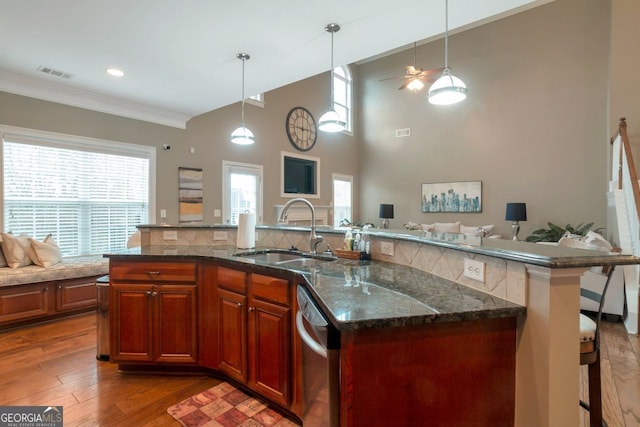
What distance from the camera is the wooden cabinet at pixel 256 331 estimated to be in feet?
5.74

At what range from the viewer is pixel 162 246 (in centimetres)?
277

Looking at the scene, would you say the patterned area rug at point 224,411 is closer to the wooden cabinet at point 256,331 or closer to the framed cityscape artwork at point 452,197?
the wooden cabinet at point 256,331

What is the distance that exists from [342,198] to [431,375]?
23.1 ft

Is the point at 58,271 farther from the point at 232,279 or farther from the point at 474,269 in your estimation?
the point at 474,269

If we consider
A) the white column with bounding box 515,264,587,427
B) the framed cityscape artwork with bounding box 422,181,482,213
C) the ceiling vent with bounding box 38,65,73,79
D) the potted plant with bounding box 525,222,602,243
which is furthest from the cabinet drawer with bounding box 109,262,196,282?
the framed cityscape artwork with bounding box 422,181,482,213

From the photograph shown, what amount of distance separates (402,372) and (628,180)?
12.8ft

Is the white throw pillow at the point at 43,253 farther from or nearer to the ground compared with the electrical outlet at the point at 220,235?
nearer to the ground

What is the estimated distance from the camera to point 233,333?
206cm

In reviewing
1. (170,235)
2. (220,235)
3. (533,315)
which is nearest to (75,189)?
(170,235)

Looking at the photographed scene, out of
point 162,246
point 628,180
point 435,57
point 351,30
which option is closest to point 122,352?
point 162,246

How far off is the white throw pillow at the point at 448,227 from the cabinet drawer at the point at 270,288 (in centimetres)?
504

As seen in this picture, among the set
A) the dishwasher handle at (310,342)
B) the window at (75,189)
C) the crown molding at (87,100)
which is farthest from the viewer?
the window at (75,189)

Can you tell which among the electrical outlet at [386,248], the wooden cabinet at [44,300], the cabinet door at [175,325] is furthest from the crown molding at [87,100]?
the electrical outlet at [386,248]

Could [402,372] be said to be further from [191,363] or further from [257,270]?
[191,363]
